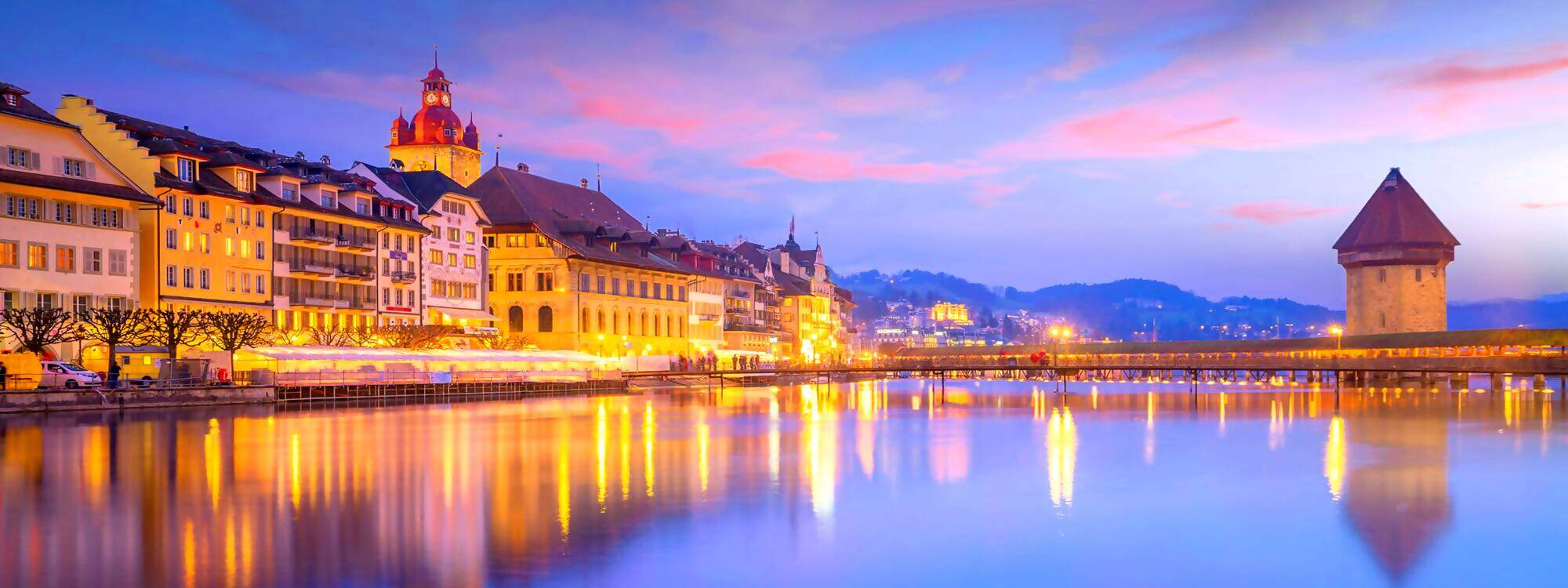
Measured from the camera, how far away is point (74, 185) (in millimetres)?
55406

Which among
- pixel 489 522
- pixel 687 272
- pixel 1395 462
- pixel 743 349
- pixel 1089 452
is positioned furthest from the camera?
pixel 743 349

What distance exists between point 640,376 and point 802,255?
77746 millimetres

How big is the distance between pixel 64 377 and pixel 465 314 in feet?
110

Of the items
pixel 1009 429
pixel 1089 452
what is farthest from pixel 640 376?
pixel 1089 452

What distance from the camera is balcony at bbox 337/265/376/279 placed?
71.8 m

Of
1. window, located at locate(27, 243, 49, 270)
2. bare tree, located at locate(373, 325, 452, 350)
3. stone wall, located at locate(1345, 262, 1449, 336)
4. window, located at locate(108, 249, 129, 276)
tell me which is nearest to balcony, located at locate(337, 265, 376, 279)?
bare tree, located at locate(373, 325, 452, 350)

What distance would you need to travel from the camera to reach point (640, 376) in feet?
295

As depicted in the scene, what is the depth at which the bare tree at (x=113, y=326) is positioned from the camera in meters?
53.8

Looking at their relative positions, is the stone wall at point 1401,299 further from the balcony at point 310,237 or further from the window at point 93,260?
the window at point 93,260

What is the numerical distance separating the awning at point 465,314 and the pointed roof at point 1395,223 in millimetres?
66878

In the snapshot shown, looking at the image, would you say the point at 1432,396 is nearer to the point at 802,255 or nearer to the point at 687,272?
the point at 687,272

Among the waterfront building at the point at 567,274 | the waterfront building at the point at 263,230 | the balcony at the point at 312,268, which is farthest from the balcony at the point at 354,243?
the waterfront building at the point at 567,274

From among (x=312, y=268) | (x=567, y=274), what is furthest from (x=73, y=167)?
(x=567, y=274)

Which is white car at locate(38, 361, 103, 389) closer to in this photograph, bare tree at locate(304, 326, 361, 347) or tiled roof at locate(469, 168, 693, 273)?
bare tree at locate(304, 326, 361, 347)
